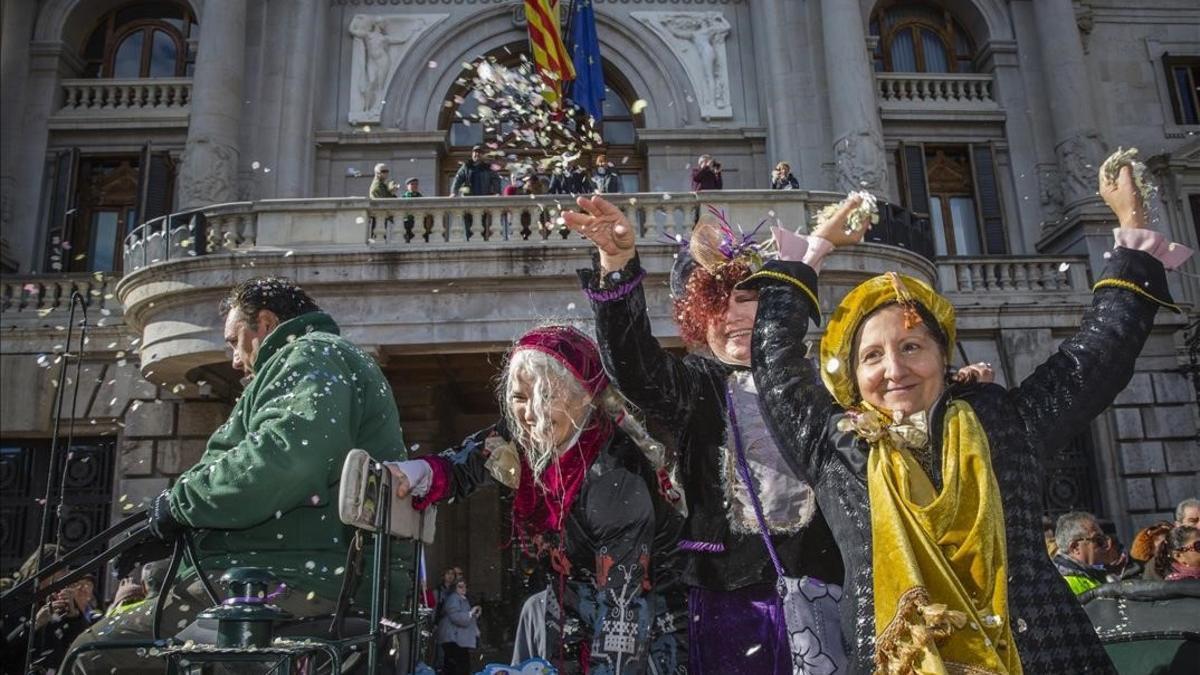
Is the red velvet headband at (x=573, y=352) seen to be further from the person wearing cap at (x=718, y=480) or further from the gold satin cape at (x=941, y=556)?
the gold satin cape at (x=941, y=556)

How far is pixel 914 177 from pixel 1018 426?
50.0 feet

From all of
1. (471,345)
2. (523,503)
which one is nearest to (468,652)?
(471,345)

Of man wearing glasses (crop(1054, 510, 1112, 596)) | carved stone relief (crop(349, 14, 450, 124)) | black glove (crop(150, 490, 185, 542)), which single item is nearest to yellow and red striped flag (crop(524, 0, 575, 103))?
carved stone relief (crop(349, 14, 450, 124))

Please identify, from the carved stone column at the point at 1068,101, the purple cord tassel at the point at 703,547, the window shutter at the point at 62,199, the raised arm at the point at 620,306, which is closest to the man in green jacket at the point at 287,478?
the raised arm at the point at 620,306

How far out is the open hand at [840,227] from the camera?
2764 millimetres

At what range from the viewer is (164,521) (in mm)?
2936

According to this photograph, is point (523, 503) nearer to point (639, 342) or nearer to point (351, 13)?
point (639, 342)

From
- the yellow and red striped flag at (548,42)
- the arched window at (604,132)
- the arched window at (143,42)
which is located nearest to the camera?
the yellow and red striped flag at (548,42)

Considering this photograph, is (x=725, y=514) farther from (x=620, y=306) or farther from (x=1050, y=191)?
(x=1050, y=191)

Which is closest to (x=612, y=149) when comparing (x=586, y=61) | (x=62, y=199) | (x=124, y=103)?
(x=586, y=61)

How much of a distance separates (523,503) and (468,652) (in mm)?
7658

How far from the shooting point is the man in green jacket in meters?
2.86

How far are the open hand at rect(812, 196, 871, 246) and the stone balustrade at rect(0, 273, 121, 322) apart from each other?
13.2 metres

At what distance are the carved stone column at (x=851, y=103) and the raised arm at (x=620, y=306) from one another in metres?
12.2
